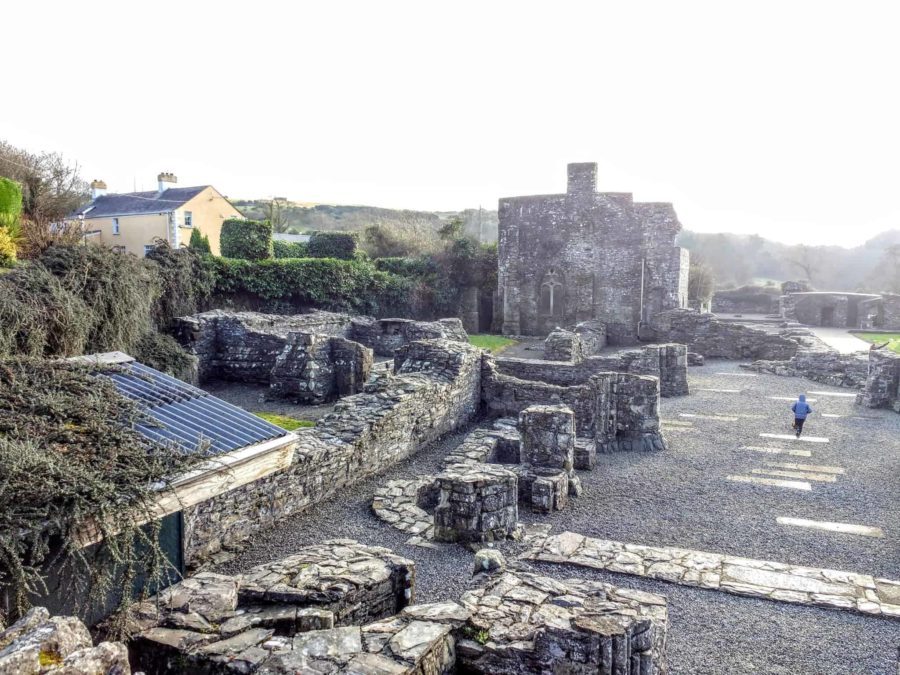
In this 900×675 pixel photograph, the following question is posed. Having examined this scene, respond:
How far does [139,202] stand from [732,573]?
116 feet

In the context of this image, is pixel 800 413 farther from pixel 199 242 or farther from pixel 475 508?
pixel 199 242

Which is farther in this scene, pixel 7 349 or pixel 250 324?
pixel 250 324

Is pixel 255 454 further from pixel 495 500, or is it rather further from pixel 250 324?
pixel 250 324

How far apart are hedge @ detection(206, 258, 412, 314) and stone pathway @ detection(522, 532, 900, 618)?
18.1m

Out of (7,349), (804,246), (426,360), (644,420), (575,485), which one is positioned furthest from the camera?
(804,246)

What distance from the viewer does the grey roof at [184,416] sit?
5109 mm

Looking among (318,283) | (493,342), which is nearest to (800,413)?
(493,342)

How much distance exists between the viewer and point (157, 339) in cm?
1530

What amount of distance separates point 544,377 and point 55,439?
478 inches

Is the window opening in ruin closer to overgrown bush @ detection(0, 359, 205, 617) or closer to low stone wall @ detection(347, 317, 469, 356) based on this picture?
low stone wall @ detection(347, 317, 469, 356)

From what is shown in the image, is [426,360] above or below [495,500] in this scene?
above

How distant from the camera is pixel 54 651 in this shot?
3.04 metres

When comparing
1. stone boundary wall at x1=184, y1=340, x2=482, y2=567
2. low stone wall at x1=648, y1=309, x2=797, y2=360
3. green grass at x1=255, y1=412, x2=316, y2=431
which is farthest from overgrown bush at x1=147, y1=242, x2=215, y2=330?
low stone wall at x1=648, y1=309, x2=797, y2=360

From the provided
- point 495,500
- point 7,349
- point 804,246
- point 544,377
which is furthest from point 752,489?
point 804,246
